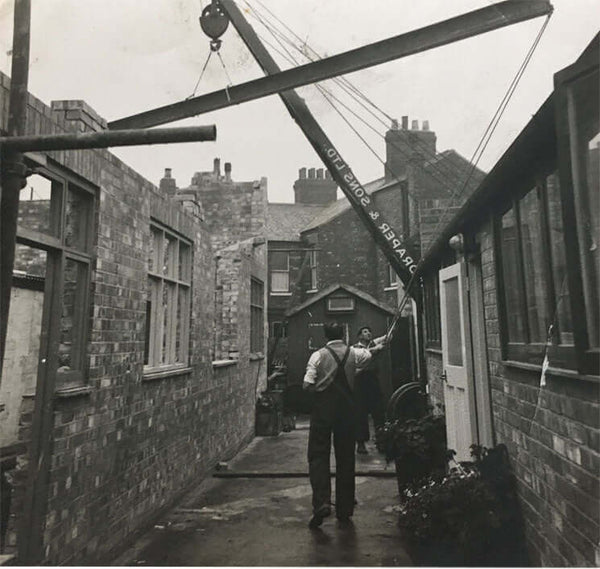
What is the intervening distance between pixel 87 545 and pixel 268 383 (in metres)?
9.53

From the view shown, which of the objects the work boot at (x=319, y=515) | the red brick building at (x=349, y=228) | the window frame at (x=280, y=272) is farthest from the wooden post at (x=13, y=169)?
the window frame at (x=280, y=272)

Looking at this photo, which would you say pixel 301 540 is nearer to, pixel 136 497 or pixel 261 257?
pixel 136 497

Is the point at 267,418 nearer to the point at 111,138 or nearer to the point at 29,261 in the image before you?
the point at 29,261

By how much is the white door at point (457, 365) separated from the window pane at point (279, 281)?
56.8ft

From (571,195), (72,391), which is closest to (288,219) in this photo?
(72,391)

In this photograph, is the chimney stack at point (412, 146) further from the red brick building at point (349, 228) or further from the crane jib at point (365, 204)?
the crane jib at point (365, 204)

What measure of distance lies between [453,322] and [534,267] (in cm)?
250

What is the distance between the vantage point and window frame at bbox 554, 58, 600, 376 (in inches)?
97.9

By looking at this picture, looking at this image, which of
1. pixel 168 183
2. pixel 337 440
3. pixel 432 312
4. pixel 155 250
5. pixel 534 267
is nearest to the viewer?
pixel 534 267

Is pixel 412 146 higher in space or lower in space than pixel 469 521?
higher

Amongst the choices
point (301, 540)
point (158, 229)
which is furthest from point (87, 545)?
point (158, 229)

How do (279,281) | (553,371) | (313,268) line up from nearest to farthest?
1. (553,371)
2. (313,268)
3. (279,281)

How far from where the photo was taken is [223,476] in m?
7.66

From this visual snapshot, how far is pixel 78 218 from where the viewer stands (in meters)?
4.38
